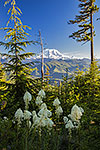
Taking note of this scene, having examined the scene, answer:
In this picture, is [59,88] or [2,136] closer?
[2,136]

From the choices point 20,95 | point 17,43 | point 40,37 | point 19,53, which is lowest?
point 20,95

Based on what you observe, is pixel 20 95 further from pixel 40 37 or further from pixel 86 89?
pixel 40 37

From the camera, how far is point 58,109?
278 centimetres

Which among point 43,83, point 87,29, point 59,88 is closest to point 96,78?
point 59,88

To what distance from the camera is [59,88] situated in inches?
257

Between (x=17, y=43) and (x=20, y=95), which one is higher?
(x=17, y=43)

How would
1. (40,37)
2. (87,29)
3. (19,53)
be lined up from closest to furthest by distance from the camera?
(19,53) → (87,29) → (40,37)

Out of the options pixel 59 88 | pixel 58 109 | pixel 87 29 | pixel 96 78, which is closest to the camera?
pixel 58 109

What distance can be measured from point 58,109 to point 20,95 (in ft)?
9.31

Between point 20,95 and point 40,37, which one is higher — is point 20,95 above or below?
below

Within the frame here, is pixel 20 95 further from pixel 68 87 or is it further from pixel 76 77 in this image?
pixel 76 77

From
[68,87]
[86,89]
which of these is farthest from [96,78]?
[68,87]

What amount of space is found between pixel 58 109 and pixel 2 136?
148 centimetres

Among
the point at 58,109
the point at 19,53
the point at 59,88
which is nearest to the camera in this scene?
the point at 58,109
